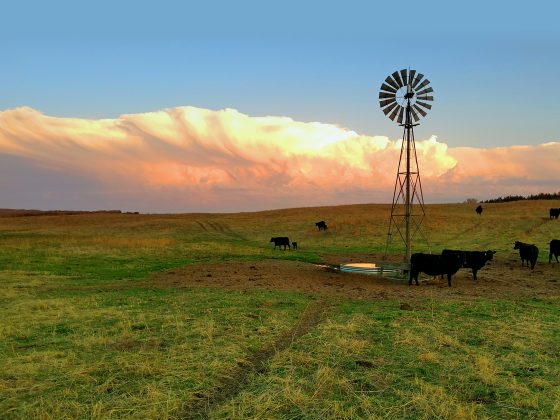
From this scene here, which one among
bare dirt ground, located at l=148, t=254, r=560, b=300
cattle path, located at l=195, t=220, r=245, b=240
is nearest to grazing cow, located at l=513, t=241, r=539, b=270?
bare dirt ground, located at l=148, t=254, r=560, b=300

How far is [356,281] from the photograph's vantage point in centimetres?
1936

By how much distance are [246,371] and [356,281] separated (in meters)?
12.2

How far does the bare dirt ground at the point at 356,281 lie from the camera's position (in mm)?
16547

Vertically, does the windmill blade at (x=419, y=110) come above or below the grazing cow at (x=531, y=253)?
above

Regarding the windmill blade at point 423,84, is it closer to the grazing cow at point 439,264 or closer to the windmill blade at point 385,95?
the windmill blade at point 385,95

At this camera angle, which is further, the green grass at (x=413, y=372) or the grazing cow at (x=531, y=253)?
the grazing cow at (x=531, y=253)

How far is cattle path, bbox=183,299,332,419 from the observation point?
6.28 meters

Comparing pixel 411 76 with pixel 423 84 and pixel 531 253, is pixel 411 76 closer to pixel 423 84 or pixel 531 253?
pixel 423 84

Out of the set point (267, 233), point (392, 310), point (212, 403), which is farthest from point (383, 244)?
point (212, 403)

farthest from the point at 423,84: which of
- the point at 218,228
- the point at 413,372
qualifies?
the point at 218,228

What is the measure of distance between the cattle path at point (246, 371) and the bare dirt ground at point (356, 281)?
468 cm

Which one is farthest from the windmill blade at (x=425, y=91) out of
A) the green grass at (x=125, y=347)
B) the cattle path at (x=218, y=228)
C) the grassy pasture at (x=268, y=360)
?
the cattle path at (x=218, y=228)

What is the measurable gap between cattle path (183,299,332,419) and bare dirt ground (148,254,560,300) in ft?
15.4

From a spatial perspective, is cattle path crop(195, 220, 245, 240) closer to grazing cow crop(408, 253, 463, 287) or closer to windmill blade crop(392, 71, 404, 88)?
windmill blade crop(392, 71, 404, 88)
